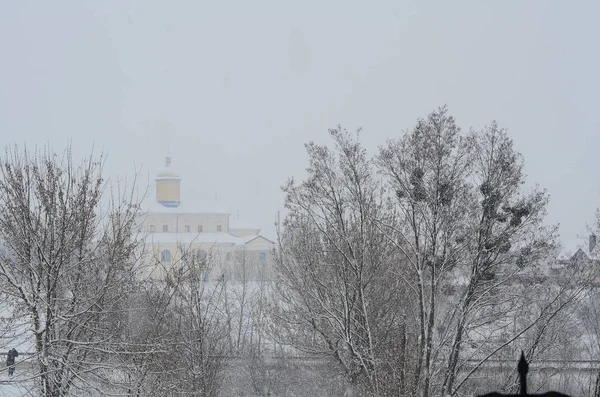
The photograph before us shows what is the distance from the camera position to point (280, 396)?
29.3 meters

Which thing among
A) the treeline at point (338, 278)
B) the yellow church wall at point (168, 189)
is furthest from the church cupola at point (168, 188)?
the treeline at point (338, 278)

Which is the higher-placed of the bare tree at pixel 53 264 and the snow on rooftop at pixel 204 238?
the snow on rooftop at pixel 204 238

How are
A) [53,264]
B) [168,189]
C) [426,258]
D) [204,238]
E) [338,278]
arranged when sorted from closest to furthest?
[53,264]
[426,258]
[338,278]
[204,238]
[168,189]

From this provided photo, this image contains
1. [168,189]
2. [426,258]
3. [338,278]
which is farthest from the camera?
[168,189]

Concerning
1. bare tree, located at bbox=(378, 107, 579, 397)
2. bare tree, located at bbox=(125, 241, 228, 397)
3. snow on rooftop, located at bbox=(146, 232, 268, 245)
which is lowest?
bare tree, located at bbox=(125, 241, 228, 397)

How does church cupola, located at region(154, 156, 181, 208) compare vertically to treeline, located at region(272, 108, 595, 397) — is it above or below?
above

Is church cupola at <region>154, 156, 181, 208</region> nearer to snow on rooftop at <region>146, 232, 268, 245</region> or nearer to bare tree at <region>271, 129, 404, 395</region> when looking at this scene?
snow on rooftop at <region>146, 232, 268, 245</region>

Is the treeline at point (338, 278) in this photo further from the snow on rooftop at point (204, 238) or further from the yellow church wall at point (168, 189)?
the yellow church wall at point (168, 189)

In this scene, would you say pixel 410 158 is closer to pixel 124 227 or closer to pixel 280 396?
pixel 124 227

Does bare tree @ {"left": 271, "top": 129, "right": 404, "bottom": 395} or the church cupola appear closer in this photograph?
bare tree @ {"left": 271, "top": 129, "right": 404, "bottom": 395}

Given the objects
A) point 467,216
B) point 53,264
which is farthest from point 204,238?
point 53,264

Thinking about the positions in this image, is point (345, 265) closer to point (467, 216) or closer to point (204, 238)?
point (467, 216)

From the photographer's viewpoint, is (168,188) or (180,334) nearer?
(180,334)

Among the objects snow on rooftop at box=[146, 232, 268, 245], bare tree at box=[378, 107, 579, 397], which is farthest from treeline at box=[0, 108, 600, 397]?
snow on rooftop at box=[146, 232, 268, 245]
